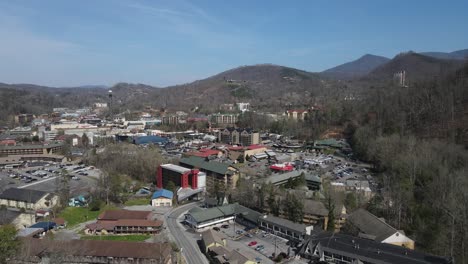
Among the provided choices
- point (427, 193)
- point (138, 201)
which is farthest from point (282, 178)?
point (138, 201)

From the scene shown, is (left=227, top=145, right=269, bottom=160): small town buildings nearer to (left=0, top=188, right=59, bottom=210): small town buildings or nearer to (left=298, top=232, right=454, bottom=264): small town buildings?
(left=0, top=188, right=59, bottom=210): small town buildings

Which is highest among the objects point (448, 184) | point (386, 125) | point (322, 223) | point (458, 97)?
point (458, 97)

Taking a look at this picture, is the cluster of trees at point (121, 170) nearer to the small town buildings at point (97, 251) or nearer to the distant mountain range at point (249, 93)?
the small town buildings at point (97, 251)

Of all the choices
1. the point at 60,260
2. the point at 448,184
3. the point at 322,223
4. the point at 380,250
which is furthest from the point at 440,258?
the point at 60,260

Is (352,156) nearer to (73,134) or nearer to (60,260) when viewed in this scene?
(60,260)

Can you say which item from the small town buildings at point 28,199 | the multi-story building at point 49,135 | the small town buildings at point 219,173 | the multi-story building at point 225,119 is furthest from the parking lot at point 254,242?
the multi-story building at point 225,119

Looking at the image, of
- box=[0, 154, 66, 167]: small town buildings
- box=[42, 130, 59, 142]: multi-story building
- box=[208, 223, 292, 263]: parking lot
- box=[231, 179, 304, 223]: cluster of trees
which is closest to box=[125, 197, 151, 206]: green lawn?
box=[231, 179, 304, 223]: cluster of trees

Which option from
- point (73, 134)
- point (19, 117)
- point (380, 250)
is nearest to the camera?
point (380, 250)
